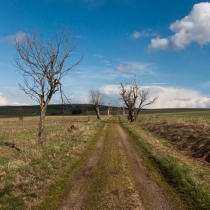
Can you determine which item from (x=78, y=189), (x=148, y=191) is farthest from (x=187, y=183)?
(x=78, y=189)

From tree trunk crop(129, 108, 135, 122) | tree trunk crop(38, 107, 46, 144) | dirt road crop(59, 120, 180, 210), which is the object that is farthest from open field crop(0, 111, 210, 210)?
tree trunk crop(129, 108, 135, 122)

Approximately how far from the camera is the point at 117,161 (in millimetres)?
12523

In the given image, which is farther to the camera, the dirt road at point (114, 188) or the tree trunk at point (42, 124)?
the tree trunk at point (42, 124)

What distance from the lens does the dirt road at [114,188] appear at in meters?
6.73

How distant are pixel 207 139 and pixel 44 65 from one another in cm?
1397

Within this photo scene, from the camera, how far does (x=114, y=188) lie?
8094mm

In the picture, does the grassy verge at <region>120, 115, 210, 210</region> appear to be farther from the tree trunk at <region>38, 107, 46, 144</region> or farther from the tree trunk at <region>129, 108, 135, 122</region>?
the tree trunk at <region>129, 108, 135, 122</region>

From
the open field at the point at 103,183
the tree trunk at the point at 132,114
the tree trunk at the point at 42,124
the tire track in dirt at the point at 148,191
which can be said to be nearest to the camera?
the tire track in dirt at the point at 148,191

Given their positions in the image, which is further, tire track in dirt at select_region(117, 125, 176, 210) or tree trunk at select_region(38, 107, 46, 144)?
tree trunk at select_region(38, 107, 46, 144)

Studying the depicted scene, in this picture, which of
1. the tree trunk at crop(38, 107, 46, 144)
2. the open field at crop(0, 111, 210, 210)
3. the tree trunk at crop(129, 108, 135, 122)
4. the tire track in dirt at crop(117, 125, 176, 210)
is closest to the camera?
the tire track in dirt at crop(117, 125, 176, 210)

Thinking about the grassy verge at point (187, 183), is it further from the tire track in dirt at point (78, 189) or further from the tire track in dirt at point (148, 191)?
the tire track in dirt at point (78, 189)

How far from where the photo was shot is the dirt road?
673cm

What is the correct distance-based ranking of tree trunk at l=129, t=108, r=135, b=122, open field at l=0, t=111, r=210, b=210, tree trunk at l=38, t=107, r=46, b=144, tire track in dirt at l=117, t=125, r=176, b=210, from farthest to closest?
1. tree trunk at l=129, t=108, r=135, b=122
2. tree trunk at l=38, t=107, r=46, b=144
3. open field at l=0, t=111, r=210, b=210
4. tire track in dirt at l=117, t=125, r=176, b=210

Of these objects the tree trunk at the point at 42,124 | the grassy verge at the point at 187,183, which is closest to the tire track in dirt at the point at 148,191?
the grassy verge at the point at 187,183
